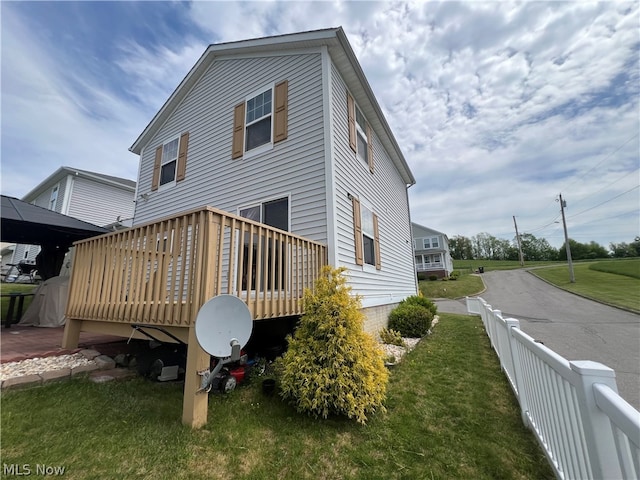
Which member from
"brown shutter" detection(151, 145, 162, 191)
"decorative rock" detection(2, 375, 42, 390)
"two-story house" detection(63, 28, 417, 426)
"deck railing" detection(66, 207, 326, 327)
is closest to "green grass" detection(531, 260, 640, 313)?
"two-story house" detection(63, 28, 417, 426)

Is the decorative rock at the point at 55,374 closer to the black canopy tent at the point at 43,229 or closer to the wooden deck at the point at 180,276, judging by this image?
the wooden deck at the point at 180,276

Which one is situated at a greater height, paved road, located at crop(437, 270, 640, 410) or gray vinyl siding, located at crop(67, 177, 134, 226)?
gray vinyl siding, located at crop(67, 177, 134, 226)

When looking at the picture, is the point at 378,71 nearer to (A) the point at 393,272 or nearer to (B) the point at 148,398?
(A) the point at 393,272

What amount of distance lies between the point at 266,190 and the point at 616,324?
13765 mm

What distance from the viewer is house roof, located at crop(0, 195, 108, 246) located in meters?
6.04

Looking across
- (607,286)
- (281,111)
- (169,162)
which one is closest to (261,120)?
(281,111)

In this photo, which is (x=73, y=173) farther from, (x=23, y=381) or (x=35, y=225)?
(x=23, y=381)

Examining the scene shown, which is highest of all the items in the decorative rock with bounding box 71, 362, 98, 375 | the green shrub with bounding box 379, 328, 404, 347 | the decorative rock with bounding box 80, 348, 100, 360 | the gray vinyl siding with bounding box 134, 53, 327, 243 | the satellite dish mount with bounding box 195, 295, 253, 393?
the gray vinyl siding with bounding box 134, 53, 327, 243

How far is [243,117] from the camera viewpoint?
702 cm

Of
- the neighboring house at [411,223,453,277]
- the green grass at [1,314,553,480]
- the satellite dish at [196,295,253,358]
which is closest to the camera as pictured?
the green grass at [1,314,553,480]

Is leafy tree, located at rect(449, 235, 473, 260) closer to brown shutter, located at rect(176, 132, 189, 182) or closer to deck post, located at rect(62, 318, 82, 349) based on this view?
brown shutter, located at rect(176, 132, 189, 182)

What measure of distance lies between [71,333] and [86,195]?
14.5 meters

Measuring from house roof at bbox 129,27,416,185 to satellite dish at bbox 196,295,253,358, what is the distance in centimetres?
601

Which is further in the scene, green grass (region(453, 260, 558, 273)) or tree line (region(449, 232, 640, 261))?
tree line (region(449, 232, 640, 261))
